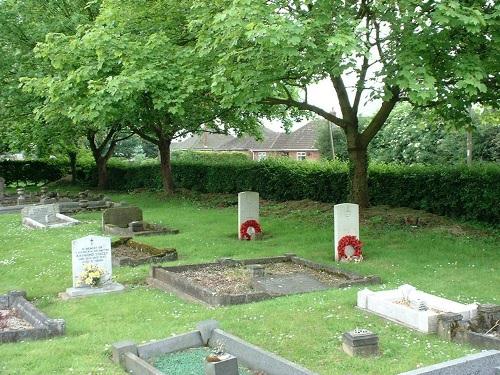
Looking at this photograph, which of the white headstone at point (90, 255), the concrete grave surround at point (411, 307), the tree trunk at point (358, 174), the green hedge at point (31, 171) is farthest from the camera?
the green hedge at point (31, 171)

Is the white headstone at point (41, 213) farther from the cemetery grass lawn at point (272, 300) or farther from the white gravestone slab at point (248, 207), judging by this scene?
the white gravestone slab at point (248, 207)

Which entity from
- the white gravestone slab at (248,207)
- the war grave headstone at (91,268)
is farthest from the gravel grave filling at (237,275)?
the white gravestone slab at (248,207)

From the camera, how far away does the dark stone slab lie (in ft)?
36.5

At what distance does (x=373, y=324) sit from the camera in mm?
8859

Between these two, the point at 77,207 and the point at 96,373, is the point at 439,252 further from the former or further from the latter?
the point at 77,207

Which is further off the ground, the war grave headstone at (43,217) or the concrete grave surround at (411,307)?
the war grave headstone at (43,217)

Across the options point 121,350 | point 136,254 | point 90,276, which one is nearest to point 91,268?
point 90,276

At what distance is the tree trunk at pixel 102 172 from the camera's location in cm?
3641

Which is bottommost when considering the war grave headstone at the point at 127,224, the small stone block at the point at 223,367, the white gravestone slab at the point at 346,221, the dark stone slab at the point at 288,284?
the dark stone slab at the point at 288,284

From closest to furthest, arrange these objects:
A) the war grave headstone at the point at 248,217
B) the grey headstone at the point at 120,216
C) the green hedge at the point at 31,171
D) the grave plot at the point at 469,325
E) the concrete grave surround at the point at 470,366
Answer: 1. the concrete grave surround at the point at 470,366
2. the grave plot at the point at 469,325
3. the war grave headstone at the point at 248,217
4. the grey headstone at the point at 120,216
5. the green hedge at the point at 31,171

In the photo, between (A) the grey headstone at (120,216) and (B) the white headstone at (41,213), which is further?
(B) the white headstone at (41,213)

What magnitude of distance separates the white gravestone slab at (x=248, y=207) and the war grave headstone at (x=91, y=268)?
19.8ft

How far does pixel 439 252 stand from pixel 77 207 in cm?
1646

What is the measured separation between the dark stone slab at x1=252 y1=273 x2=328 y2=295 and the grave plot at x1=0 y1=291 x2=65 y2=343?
382 cm
